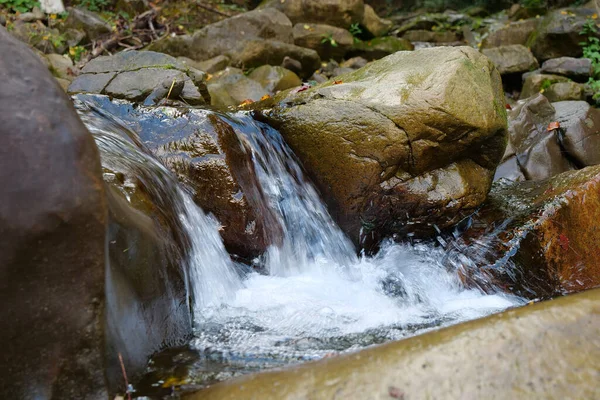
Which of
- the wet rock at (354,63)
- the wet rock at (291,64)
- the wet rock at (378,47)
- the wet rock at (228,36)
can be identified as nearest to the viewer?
the wet rock at (291,64)

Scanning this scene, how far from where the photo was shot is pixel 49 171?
1.69 m

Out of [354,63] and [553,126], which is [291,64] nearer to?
[354,63]

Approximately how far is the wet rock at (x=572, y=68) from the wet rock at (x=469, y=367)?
9069 millimetres

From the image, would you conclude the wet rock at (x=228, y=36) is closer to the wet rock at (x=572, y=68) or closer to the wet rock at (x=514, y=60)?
the wet rock at (x=514, y=60)

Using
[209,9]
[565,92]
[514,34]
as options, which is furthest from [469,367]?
[209,9]

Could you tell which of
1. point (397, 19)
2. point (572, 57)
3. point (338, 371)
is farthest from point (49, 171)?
point (397, 19)

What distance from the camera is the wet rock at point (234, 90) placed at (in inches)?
295

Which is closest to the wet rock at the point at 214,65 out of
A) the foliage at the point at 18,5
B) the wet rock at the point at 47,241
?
the foliage at the point at 18,5

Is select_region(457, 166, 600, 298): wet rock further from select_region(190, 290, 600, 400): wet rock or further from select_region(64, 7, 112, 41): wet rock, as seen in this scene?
select_region(64, 7, 112, 41): wet rock

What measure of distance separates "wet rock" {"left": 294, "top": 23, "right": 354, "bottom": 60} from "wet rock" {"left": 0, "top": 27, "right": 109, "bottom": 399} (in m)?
10.2

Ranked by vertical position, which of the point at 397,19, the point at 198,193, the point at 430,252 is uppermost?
the point at 198,193

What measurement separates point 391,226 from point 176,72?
2.91 meters

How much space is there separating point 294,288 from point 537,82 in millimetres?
7276

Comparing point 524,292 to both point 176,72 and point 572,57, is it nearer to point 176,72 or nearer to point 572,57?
point 176,72
